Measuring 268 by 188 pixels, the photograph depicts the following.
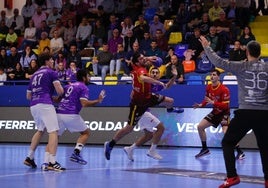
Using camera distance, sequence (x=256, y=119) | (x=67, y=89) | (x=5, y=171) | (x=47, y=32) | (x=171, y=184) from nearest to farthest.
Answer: (x=256, y=119) < (x=171, y=184) < (x=5, y=171) < (x=67, y=89) < (x=47, y=32)

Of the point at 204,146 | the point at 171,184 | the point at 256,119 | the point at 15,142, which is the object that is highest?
the point at 256,119

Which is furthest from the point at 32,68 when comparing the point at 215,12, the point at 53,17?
the point at 215,12

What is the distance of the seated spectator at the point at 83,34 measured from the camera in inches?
1084

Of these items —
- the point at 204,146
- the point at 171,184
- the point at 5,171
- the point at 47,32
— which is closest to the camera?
the point at 171,184

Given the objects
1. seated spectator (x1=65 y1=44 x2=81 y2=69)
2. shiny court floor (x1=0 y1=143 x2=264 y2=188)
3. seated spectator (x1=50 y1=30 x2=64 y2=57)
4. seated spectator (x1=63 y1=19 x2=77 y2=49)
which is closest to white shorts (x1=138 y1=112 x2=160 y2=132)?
shiny court floor (x1=0 y1=143 x2=264 y2=188)

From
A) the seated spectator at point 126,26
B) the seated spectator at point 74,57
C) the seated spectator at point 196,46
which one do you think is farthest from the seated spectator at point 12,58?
the seated spectator at point 196,46

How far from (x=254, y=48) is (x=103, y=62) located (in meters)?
14.9

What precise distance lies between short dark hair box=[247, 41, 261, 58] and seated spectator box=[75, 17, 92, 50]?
17.9 meters

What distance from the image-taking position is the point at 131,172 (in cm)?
1295

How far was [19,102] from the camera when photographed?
23156 millimetres

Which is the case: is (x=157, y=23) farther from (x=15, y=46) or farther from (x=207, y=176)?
(x=207, y=176)

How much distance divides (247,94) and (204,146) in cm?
687

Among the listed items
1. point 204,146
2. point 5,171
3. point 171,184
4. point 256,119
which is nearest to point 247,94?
point 256,119

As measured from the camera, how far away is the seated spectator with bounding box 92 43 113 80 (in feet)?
80.6
